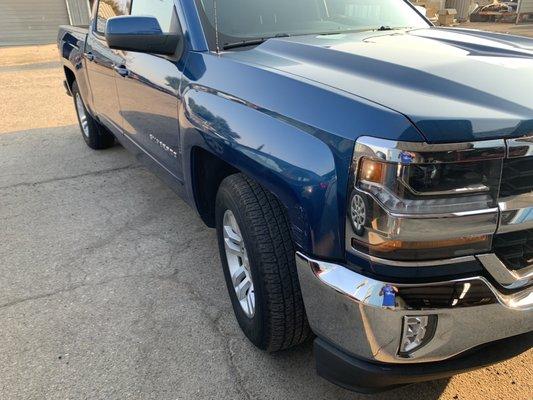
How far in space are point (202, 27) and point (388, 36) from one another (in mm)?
1017

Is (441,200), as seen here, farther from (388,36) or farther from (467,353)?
(388,36)

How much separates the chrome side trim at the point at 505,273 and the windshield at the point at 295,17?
1696 mm

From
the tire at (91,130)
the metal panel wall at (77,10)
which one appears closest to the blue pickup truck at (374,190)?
the tire at (91,130)

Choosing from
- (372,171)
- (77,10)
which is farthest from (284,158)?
(77,10)

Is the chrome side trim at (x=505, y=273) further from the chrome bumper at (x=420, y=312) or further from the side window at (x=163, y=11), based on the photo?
the side window at (x=163, y=11)

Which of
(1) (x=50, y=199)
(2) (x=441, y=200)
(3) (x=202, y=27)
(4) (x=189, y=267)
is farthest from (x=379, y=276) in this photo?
(1) (x=50, y=199)

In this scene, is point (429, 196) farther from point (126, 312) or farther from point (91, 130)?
point (91, 130)

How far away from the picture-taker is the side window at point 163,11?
2.77 metres

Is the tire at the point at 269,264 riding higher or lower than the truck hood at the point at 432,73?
lower

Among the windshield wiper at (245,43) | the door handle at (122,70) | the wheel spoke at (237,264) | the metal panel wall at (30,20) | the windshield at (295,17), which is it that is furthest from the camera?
the metal panel wall at (30,20)

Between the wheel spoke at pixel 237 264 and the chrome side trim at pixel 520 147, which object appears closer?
the chrome side trim at pixel 520 147

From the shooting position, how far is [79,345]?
2502mm

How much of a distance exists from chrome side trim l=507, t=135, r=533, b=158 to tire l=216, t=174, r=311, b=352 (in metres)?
0.92

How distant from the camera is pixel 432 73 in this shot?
1.78 metres
